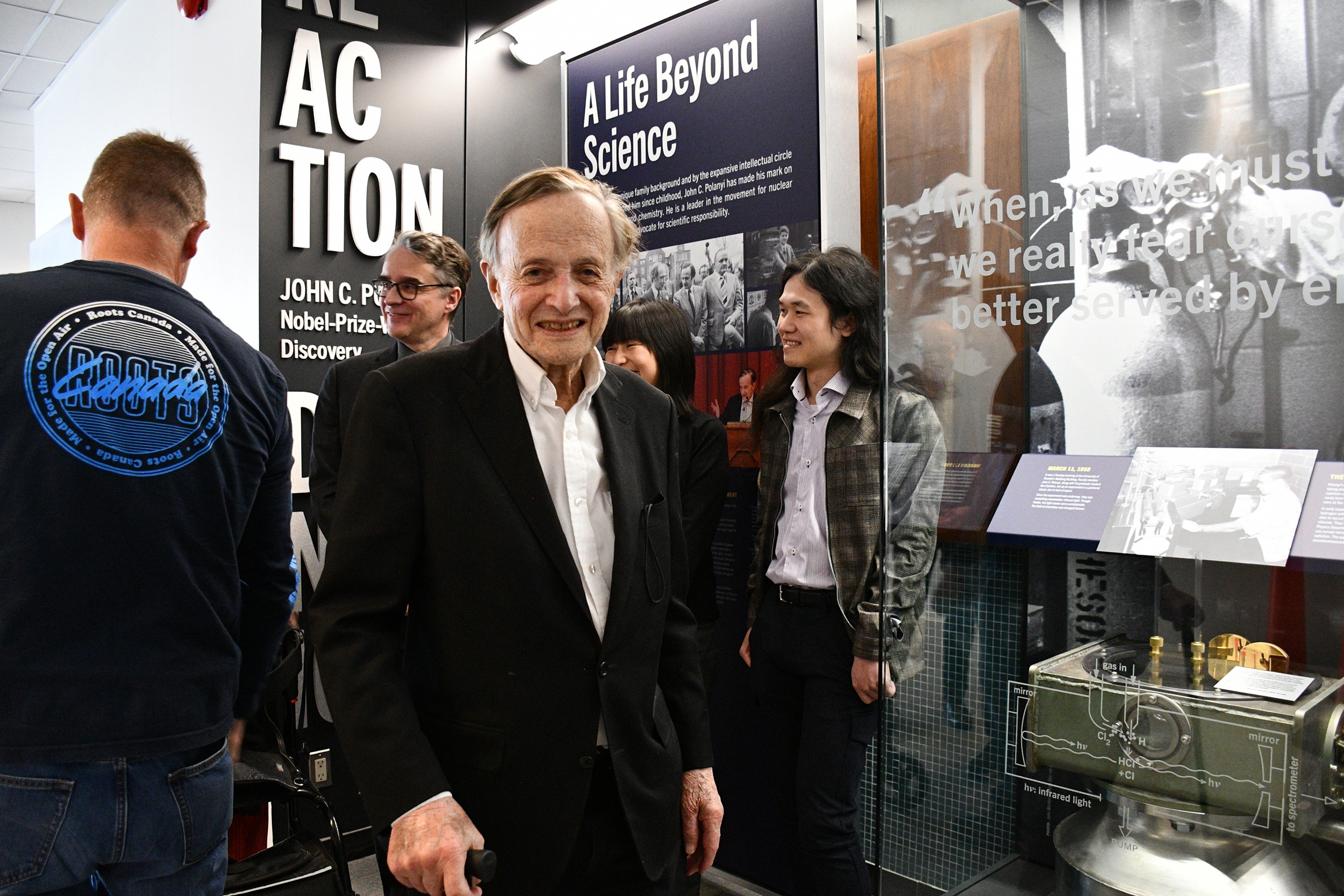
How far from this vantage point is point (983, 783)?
1.58 meters

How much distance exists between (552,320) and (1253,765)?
113cm

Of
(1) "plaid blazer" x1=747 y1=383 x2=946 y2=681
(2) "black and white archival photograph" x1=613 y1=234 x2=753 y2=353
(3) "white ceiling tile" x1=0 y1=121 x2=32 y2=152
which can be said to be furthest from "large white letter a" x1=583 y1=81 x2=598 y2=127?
(3) "white ceiling tile" x1=0 y1=121 x2=32 y2=152

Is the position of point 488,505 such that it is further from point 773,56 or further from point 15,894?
point 773,56

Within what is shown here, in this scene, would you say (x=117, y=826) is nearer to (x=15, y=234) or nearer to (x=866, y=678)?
(x=866, y=678)

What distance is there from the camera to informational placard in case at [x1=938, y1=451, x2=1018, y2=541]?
1568 millimetres

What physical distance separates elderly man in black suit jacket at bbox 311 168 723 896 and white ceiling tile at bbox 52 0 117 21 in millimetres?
5063

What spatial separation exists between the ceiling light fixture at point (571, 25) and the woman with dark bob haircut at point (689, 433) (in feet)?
4.65

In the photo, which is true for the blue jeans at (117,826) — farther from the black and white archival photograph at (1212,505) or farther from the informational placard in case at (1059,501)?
the black and white archival photograph at (1212,505)

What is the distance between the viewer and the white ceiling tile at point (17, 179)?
8695 mm

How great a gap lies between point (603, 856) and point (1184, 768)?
0.83 m

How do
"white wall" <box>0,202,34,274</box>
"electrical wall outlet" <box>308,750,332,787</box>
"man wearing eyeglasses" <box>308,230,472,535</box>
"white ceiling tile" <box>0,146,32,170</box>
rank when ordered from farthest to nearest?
"white wall" <box>0,202,34,274</box> → "white ceiling tile" <box>0,146,32,170</box> → "electrical wall outlet" <box>308,750,332,787</box> → "man wearing eyeglasses" <box>308,230,472,535</box>

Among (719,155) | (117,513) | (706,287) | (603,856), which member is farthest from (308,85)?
(603,856)

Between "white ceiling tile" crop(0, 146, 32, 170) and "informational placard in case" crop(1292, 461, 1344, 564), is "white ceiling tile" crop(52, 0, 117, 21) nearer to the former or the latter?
"white ceiling tile" crop(0, 146, 32, 170)

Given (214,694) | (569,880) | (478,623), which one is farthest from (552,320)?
(214,694)
